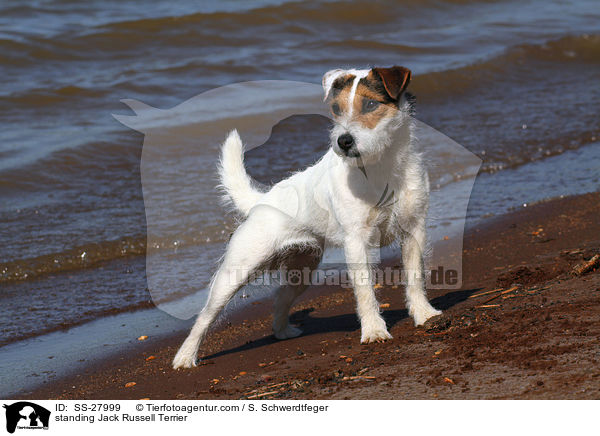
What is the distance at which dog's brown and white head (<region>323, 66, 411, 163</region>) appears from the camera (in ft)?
15.1

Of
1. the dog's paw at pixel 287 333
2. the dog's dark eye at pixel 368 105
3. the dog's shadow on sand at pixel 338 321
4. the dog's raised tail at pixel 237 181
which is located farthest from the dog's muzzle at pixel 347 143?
the dog's paw at pixel 287 333

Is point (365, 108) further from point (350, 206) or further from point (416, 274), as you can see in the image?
point (416, 274)

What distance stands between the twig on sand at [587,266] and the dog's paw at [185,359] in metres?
2.76

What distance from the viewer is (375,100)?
4.76m

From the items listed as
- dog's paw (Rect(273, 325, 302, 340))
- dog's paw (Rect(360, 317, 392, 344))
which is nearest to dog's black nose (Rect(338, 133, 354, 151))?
dog's paw (Rect(360, 317, 392, 344))

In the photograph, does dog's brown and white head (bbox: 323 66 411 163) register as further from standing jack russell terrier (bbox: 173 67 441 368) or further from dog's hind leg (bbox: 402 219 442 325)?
dog's hind leg (bbox: 402 219 442 325)

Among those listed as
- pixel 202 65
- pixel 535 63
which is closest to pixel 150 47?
pixel 202 65

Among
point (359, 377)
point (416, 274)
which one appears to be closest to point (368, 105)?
point (416, 274)

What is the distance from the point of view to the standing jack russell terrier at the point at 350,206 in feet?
15.6

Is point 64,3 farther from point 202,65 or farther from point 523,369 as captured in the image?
point 523,369

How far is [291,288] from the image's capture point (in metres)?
5.84

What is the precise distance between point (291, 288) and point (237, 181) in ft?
3.04

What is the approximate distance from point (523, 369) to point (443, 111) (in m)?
→ 10.3
